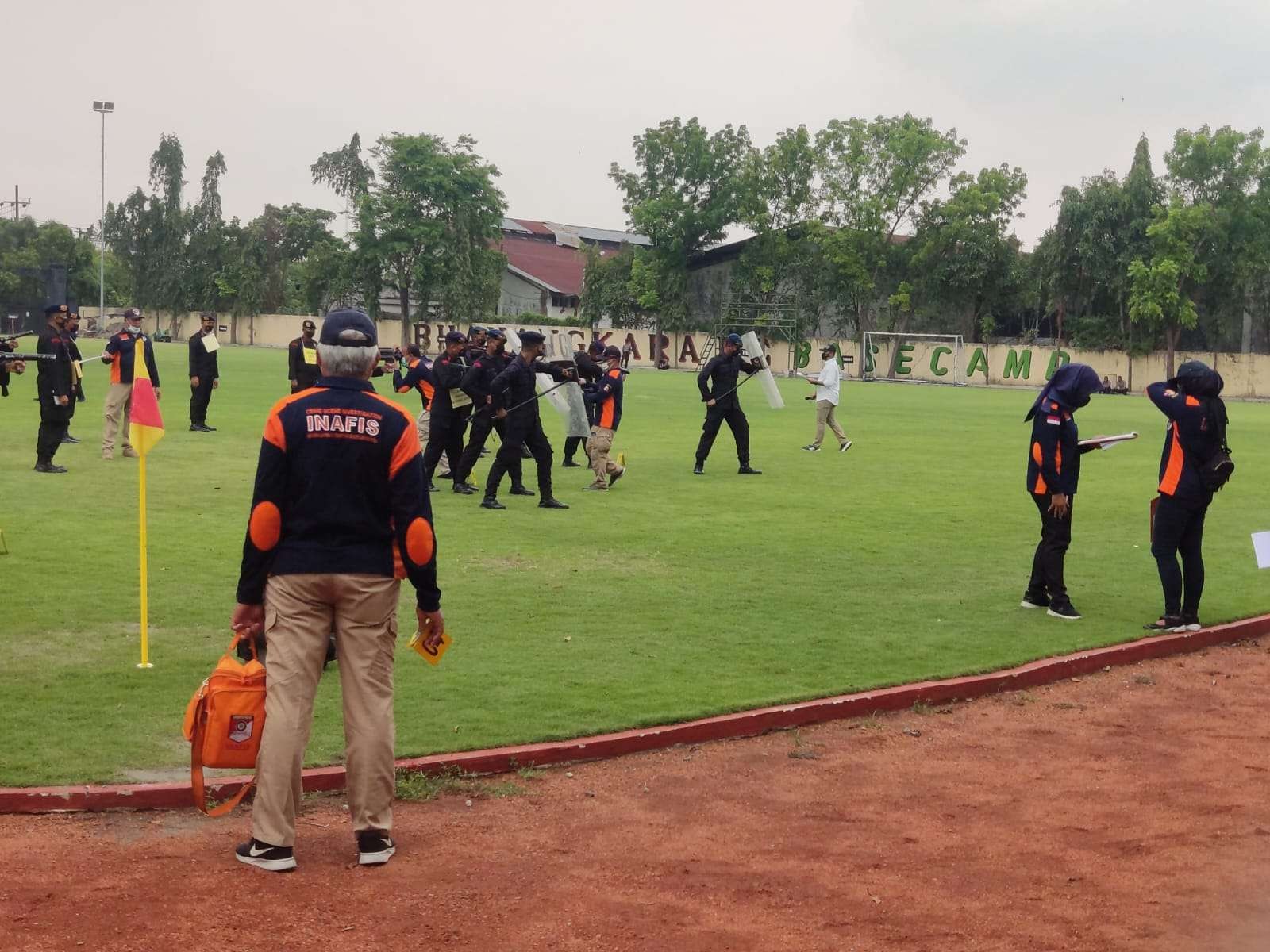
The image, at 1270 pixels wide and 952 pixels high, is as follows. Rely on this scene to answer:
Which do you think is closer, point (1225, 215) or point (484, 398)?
point (484, 398)

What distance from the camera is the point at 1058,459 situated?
9828mm

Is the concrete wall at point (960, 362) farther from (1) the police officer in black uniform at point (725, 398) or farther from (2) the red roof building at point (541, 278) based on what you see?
(1) the police officer in black uniform at point (725, 398)

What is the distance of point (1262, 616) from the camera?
1020 centimetres

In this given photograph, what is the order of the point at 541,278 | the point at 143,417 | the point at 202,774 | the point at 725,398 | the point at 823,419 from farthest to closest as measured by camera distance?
the point at 541,278, the point at 823,419, the point at 725,398, the point at 143,417, the point at 202,774

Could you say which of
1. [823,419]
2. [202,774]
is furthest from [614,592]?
[823,419]

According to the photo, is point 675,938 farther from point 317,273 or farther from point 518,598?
point 317,273

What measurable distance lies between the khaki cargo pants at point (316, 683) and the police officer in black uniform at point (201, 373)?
17.9 m

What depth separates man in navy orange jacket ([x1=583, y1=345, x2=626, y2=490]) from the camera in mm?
16922

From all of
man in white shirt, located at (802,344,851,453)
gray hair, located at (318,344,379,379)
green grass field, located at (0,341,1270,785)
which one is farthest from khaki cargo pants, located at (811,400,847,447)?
gray hair, located at (318,344,379,379)

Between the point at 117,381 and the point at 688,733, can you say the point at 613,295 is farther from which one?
the point at 688,733

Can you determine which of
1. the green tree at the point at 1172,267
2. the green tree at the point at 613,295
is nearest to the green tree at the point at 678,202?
the green tree at the point at 613,295

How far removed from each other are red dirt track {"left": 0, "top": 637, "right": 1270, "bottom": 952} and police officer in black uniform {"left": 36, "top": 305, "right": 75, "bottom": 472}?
12.4m

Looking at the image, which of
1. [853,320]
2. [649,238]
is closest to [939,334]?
[853,320]

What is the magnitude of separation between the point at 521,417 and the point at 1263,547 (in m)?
8.16
